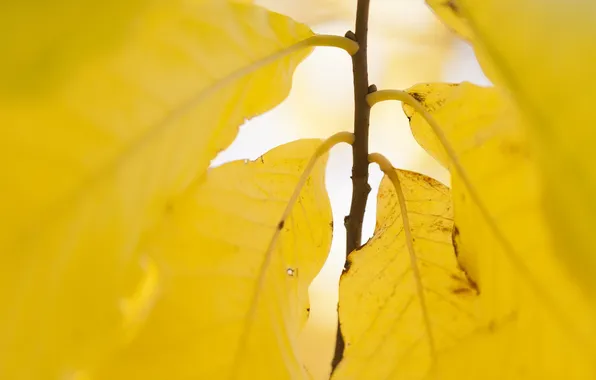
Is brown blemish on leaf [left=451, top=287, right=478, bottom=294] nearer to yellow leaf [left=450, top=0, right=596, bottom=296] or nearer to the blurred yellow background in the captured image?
yellow leaf [left=450, top=0, right=596, bottom=296]

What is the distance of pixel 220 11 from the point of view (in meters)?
0.32

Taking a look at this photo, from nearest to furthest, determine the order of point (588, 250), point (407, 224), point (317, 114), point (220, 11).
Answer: point (588, 250) < point (220, 11) < point (407, 224) < point (317, 114)

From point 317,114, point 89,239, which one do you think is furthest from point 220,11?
point 317,114

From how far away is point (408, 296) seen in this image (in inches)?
16.1

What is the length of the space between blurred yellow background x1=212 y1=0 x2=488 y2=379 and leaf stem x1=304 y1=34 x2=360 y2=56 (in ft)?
1.22

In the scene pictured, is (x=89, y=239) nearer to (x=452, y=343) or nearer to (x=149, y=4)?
(x=149, y=4)

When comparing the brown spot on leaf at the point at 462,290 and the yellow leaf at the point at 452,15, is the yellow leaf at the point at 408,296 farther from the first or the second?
the yellow leaf at the point at 452,15

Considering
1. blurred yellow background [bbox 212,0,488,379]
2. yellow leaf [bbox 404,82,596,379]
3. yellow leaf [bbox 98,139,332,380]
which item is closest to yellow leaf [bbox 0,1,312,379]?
yellow leaf [bbox 98,139,332,380]

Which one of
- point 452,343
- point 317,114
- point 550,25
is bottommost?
point 452,343

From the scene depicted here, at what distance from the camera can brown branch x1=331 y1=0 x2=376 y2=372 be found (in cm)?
43

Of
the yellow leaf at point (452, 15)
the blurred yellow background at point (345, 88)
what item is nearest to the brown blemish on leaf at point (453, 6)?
the yellow leaf at point (452, 15)

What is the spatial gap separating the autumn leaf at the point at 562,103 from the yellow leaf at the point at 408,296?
0.52ft

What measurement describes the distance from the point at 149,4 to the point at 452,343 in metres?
0.25

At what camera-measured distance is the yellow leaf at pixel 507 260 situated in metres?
0.26
